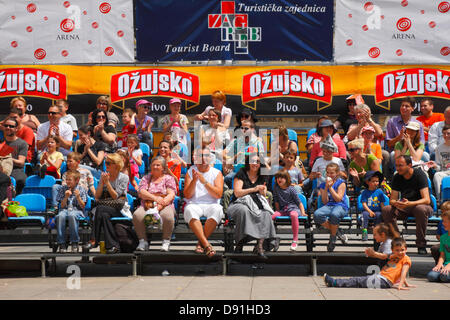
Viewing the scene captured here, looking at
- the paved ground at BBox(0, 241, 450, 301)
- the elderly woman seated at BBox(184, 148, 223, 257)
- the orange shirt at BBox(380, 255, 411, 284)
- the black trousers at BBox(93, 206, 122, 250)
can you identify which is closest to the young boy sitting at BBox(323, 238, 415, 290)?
the orange shirt at BBox(380, 255, 411, 284)

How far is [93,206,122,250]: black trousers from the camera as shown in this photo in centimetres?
931

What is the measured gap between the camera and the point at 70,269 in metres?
9.84

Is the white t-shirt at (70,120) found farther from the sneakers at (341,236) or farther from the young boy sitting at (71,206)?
the sneakers at (341,236)

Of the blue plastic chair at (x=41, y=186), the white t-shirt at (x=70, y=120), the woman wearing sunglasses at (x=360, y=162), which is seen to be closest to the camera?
the blue plastic chair at (x=41, y=186)

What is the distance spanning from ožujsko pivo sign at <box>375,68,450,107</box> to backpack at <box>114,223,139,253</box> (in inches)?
271

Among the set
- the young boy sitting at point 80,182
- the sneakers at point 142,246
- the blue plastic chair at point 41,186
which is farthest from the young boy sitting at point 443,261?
the blue plastic chair at point 41,186

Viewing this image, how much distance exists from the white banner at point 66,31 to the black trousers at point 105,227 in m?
5.34

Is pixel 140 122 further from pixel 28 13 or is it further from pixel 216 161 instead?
pixel 28 13

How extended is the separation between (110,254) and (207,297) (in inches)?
89.5

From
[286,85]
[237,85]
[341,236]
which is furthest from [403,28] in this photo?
[341,236]

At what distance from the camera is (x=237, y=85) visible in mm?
13961

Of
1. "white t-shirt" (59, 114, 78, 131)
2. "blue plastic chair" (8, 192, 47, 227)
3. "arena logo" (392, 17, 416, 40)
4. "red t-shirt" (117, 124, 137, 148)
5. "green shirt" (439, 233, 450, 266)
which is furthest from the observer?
"arena logo" (392, 17, 416, 40)

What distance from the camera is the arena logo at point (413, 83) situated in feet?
44.9

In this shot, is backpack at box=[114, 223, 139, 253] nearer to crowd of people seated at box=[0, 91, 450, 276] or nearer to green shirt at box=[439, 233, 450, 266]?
crowd of people seated at box=[0, 91, 450, 276]
